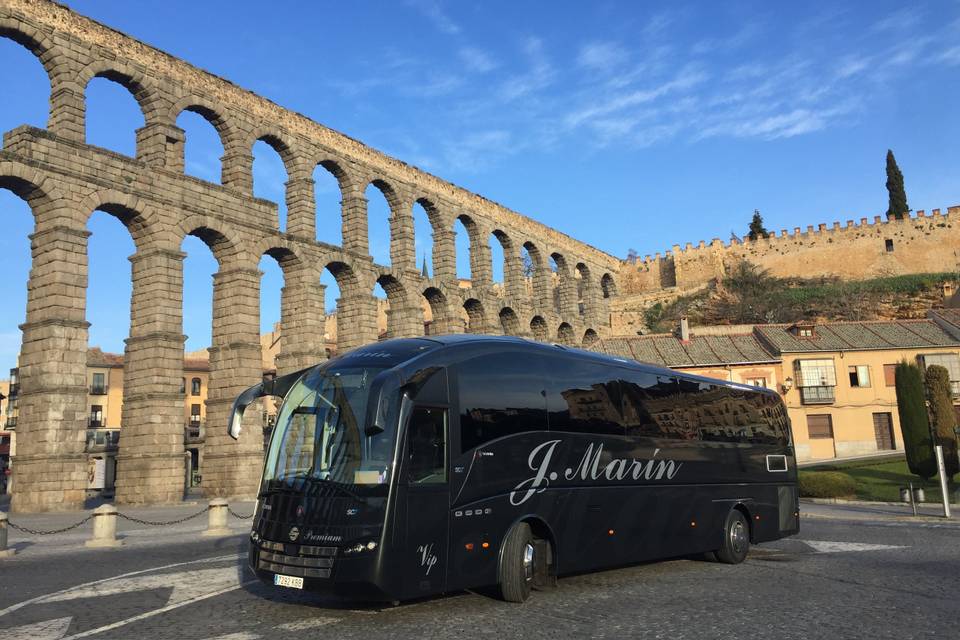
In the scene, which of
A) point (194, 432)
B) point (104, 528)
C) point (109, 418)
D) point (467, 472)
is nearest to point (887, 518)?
point (467, 472)

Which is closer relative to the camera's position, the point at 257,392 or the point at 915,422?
the point at 257,392

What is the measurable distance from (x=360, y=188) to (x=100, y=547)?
2607 cm

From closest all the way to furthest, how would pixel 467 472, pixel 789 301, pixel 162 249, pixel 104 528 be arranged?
pixel 467 472, pixel 104 528, pixel 162 249, pixel 789 301

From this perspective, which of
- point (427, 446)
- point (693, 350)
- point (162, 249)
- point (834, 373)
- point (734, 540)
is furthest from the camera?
point (693, 350)

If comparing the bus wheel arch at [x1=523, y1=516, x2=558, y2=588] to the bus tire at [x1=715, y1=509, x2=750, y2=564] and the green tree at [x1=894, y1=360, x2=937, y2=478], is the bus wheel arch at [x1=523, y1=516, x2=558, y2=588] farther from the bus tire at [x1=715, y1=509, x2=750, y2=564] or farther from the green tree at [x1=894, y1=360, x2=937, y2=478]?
the green tree at [x1=894, y1=360, x2=937, y2=478]

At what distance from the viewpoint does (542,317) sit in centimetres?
5034

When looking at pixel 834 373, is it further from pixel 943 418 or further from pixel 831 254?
pixel 831 254

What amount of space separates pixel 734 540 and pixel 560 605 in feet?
15.1

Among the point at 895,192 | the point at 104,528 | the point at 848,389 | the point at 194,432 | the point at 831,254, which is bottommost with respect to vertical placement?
the point at 104,528

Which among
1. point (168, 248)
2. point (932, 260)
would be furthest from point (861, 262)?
point (168, 248)

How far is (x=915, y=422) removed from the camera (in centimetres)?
2502

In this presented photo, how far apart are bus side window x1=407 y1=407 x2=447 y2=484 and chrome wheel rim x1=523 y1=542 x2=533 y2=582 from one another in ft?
4.56

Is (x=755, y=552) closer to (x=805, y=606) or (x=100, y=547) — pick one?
(x=805, y=606)

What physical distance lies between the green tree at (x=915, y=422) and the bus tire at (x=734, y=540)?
54.1ft
